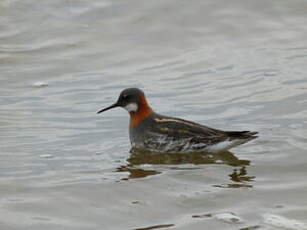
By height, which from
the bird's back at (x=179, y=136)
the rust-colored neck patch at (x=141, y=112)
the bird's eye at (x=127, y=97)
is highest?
the bird's eye at (x=127, y=97)

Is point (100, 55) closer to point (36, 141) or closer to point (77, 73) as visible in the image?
point (77, 73)

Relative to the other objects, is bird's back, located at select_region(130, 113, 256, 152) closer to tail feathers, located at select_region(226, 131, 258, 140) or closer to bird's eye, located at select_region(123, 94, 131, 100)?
tail feathers, located at select_region(226, 131, 258, 140)

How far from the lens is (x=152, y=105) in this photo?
1311 cm

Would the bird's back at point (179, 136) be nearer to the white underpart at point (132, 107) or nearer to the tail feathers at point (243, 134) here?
the tail feathers at point (243, 134)

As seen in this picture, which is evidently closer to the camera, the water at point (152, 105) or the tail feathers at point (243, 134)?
the water at point (152, 105)

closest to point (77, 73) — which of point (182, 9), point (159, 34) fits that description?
point (159, 34)

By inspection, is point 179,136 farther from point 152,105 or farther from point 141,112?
point 152,105

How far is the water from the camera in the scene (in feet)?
26.8

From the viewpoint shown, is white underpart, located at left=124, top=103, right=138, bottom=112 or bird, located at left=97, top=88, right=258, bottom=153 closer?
bird, located at left=97, top=88, right=258, bottom=153

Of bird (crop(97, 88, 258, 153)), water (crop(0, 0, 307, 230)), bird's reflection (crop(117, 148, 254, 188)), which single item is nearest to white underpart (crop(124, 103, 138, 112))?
bird (crop(97, 88, 258, 153))

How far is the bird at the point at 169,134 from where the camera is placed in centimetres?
1070

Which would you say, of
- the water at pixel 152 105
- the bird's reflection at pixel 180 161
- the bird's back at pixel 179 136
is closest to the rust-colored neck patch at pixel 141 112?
the bird's back at pixel 179 136

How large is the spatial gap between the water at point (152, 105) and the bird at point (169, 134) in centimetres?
21

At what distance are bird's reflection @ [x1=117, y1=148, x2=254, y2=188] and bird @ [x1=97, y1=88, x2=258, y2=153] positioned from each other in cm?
9
